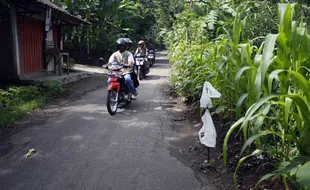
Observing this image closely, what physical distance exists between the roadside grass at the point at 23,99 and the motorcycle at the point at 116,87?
6.02 ft

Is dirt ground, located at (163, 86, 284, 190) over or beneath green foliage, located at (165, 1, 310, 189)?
beneath

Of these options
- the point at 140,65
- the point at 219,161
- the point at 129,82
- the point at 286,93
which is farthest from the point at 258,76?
the point at 140,65

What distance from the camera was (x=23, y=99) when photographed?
25.5 feet

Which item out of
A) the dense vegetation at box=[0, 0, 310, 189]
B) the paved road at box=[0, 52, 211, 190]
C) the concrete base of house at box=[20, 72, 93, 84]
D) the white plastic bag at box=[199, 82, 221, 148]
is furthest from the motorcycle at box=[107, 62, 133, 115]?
the concrete base of house at box=[20, 72, 93, 84]

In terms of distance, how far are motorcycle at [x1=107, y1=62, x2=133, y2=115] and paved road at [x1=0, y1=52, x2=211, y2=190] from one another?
0.97ft

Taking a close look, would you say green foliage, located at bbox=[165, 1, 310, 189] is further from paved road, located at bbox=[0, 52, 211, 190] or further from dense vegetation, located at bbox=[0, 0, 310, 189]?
paved road, located at bbox=[0, 52, 211, 190]

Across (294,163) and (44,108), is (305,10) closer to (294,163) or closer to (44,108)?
(294,163)

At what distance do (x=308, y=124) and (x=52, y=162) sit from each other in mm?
3060

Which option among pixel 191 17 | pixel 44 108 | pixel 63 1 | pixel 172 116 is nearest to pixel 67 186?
pixel 172 116

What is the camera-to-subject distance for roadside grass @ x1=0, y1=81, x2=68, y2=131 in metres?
6.18

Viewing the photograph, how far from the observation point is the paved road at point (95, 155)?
3.52 meters

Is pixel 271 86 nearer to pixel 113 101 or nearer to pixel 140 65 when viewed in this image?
pixel 113 101

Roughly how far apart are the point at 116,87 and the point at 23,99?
8.47 ft

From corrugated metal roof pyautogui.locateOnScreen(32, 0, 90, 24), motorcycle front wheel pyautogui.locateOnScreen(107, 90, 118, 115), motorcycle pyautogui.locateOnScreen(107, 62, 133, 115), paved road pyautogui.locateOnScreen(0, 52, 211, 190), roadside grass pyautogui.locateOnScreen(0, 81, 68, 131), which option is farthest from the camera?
corrugated metal roof pyautogui.locateOnScreen(32, 0, 90, 24)
